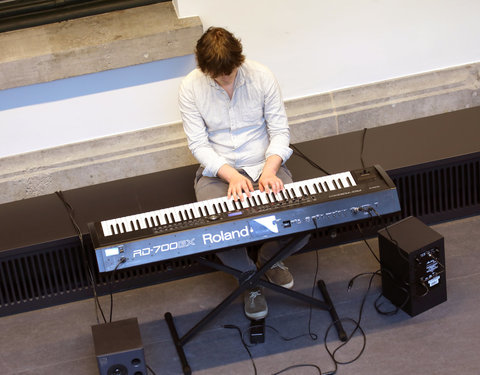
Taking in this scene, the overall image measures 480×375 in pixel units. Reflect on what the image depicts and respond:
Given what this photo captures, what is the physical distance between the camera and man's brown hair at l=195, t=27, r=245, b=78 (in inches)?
117

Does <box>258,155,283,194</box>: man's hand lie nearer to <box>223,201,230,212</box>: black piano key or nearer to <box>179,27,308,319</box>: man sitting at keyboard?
<box>179,27,308,319</box>: man sitting at keyboard

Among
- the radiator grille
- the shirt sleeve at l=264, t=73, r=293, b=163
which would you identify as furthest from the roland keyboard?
the radiator grille

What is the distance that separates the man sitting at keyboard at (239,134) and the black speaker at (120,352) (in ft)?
Answer: 1.88

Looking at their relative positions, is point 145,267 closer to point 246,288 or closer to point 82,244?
point 82,244

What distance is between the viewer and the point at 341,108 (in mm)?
4133

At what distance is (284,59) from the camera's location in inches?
157

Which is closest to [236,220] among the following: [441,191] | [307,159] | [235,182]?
[235,182]

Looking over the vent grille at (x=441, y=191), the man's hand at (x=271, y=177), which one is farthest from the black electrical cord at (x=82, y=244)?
the vent grille at (x=441, y=191)

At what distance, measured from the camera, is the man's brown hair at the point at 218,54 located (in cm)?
297

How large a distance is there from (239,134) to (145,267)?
748 mm

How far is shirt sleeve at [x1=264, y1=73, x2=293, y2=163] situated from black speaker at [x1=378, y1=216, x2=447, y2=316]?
0.57 m

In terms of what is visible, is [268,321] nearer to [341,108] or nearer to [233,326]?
[233,326]

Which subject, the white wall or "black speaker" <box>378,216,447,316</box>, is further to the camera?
the white wall

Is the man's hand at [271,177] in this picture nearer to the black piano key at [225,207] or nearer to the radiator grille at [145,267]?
the black piano key at [225,207]
